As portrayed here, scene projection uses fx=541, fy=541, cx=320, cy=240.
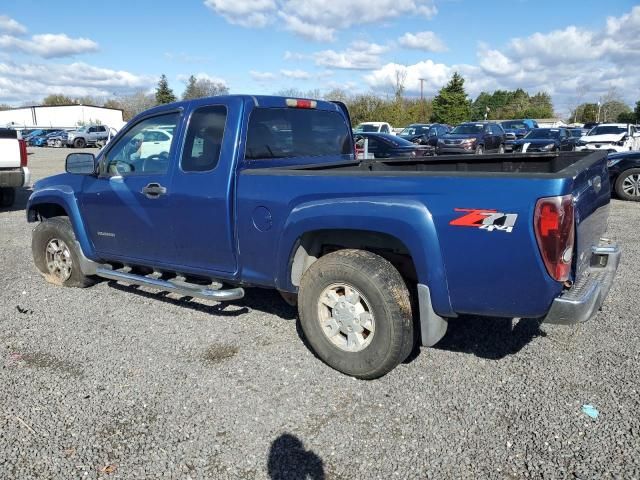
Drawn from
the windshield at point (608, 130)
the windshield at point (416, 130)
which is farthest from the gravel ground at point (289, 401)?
the windshield at point (416, 130)

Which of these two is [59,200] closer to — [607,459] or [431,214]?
[431,214]

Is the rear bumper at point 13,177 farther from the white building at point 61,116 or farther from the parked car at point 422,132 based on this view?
the white building at point 61,116

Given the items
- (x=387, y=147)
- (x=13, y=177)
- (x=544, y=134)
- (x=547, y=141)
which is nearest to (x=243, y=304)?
(x=13, y=177)

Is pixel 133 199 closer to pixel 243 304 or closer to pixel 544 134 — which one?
pixel 243 304

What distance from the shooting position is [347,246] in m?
3.81

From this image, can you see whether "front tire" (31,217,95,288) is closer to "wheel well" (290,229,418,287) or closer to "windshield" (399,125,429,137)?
"wheel well" (290,229,418,287)

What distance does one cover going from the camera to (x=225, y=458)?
287 centimetres

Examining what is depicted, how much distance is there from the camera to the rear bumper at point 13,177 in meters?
9.71

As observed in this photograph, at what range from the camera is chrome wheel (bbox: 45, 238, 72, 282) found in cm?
565

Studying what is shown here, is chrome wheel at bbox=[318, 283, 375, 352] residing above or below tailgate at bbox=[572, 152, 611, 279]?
below

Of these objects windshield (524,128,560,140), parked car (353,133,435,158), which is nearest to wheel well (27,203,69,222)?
parked car (353,133,435,158)

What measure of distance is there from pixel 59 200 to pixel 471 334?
4.15 metres

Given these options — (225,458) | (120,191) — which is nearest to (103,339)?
(120,191)

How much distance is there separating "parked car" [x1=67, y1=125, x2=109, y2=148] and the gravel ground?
39823 millimetres
